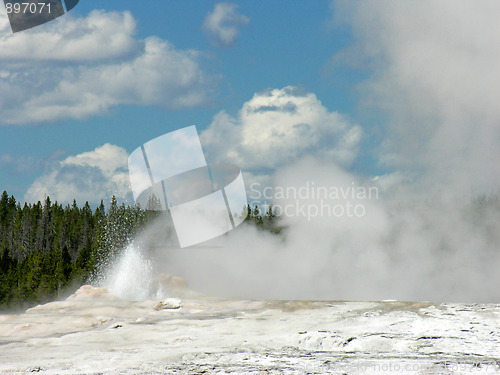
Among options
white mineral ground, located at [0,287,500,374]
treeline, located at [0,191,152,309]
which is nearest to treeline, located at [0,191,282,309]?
treeline, located at [0,191,152,309]

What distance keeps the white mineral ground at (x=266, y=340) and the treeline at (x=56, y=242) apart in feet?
30.5

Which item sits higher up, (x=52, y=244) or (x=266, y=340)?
(x=52, y=244)

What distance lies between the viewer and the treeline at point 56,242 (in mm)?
30669

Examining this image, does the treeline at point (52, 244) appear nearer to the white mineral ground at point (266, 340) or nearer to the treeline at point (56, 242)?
the treeline at point (56, 242)

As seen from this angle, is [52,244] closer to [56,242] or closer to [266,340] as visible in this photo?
[56,242]

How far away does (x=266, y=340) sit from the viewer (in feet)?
27.5

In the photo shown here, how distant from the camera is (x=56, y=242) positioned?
7781 cm

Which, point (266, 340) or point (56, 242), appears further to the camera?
point (56, 242)

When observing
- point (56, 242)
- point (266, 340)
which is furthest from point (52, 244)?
point (266, 340)

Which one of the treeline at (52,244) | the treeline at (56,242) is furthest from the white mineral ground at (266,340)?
the treeline at (52,244)

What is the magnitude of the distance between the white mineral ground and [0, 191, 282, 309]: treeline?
367 inches

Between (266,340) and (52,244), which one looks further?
(52,244)

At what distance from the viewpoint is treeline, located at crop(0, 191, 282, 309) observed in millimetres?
30669

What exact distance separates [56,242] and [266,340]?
2919 inches
